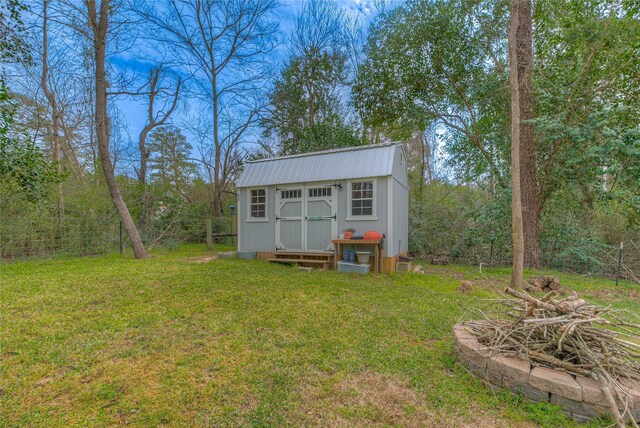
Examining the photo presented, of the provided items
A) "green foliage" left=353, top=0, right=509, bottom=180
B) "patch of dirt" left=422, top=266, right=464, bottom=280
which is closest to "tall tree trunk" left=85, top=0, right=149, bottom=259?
"green foliage" left=353, top=0, right=509, bottom=180

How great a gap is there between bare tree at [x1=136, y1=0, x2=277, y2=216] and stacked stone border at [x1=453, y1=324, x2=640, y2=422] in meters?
12.0

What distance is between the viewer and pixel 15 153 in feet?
19.3

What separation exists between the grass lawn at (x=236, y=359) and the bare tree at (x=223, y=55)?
942 cm

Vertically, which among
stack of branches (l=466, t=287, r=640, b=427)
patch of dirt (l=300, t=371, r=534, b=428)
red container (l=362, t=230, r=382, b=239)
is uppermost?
red container (l=362, t=230, r=382, b=239)

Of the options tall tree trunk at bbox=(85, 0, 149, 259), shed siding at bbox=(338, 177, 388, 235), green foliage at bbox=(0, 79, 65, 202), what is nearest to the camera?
green foliage at bbox=(0, 79, 65, 202)

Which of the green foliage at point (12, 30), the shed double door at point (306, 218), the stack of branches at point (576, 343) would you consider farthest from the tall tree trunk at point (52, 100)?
the stack of branches at point (576, 343)

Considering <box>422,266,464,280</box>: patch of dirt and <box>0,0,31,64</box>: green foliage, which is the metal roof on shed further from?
<box>0,0,31,64</box>: green foliage

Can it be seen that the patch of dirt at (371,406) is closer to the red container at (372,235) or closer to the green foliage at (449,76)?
the red container at (372,235)

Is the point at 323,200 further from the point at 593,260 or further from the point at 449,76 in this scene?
the point at 593,260

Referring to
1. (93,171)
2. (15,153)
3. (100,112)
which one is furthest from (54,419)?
(93,171)

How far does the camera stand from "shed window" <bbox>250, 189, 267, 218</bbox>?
25.6ft

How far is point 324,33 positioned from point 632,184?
1160 centimetres

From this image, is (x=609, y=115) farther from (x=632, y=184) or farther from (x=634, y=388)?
(x=634, y=388)

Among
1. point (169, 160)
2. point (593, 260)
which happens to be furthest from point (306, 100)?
point (593, 260)
